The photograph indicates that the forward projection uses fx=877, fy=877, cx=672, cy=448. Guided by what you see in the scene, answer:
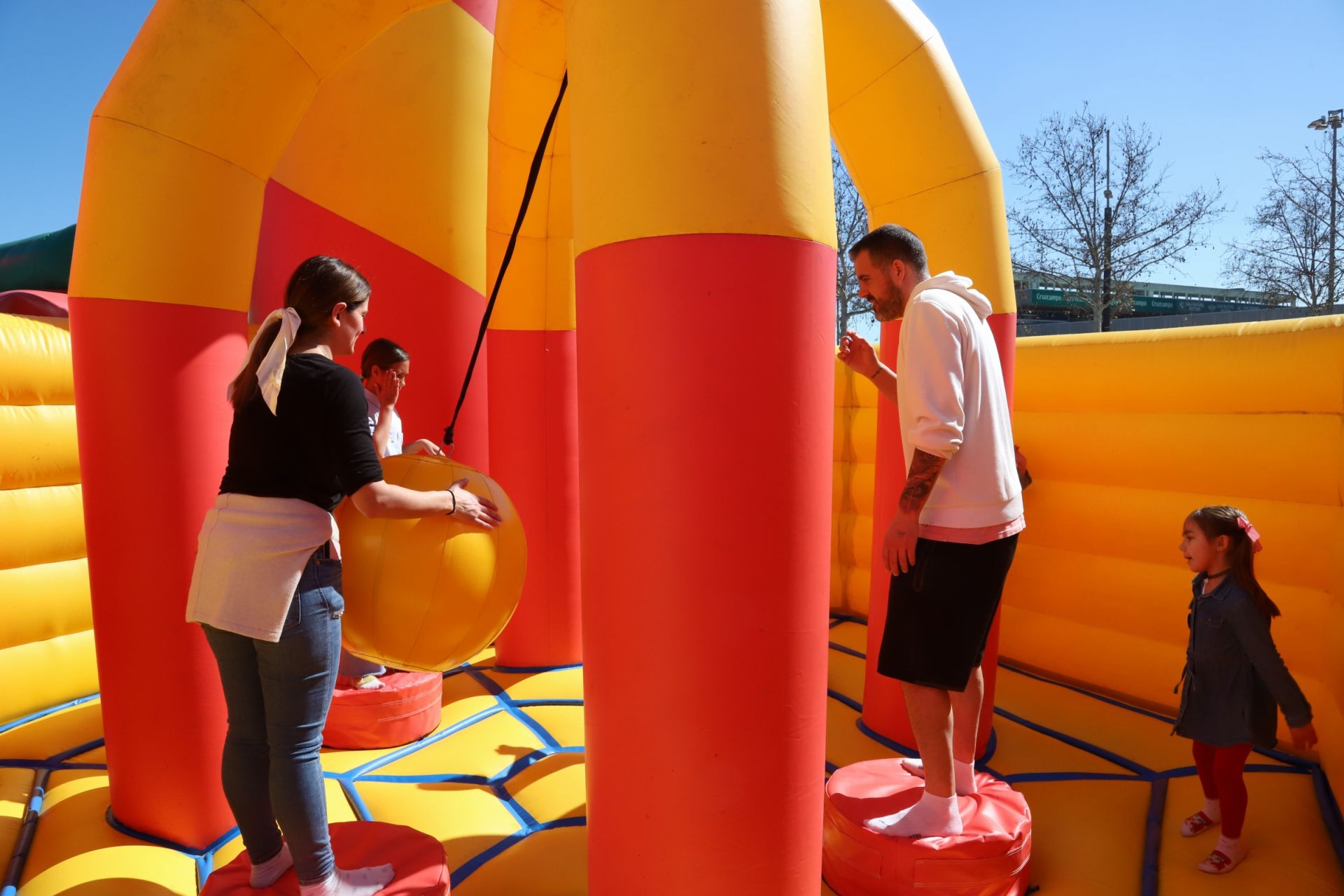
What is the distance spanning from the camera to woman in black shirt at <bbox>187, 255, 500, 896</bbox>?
A: 5.49 feet

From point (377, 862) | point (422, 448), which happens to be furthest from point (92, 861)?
point (422, 448)

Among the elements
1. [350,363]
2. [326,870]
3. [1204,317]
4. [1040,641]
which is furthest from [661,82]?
[1204,317]

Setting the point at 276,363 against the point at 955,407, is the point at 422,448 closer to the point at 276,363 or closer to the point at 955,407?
the point at 276,363

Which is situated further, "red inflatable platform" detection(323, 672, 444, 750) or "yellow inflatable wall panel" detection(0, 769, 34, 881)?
"red inflatable platform" detection(323, 672, 444, 750)

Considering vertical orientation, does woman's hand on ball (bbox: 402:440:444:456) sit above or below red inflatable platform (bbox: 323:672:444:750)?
above

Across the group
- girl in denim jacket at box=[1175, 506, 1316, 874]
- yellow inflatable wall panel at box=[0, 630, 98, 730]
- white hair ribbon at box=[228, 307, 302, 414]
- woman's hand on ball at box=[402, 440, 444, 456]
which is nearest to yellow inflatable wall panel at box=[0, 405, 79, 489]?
yellow inflatable wall panel at box=[0, 630, 98, 730]

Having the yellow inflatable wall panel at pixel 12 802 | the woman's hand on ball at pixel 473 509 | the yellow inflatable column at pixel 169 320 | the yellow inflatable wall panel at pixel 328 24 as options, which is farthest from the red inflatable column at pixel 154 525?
the woman's hand on ball at pixel 473 509

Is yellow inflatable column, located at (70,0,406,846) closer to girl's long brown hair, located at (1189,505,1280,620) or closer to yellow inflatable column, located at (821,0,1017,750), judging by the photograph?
yellow inflatable column, located at (821,0,1017,750)

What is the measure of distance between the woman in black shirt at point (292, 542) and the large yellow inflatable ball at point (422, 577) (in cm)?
4

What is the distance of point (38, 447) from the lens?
3170 millimetres

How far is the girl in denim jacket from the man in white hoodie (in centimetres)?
60

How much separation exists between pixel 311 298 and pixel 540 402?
1939 mm

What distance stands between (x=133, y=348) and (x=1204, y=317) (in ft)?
55.6

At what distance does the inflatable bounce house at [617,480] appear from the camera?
145cm
